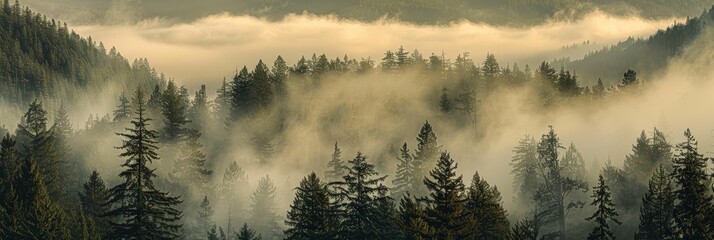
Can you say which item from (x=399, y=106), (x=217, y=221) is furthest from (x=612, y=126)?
(x=217, y=221)

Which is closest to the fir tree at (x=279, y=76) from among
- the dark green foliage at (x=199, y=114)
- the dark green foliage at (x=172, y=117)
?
the dark green foliage at (x=199, y=114)

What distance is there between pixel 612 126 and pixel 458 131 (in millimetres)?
29261

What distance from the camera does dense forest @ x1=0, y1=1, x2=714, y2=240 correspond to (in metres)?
55.7

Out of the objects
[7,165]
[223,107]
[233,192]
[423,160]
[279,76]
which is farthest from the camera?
[223,107]

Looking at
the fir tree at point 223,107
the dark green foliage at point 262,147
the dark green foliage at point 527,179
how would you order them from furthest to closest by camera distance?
1. the fir tree at point 223,107
2. the dark green foliage at point 262,147
3. the dark green foliage at point 527,179

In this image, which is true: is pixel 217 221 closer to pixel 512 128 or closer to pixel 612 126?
pixel 512 128

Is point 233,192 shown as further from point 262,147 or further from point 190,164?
point 262,147

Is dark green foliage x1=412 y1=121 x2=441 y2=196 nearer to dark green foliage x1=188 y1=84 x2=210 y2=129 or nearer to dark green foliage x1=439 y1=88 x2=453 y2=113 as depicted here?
dark green foliage x1=439 y1=88 x2=453 y2=113

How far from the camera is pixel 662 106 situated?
151375 millimetres

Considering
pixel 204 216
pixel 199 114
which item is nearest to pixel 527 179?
pixel 204 216

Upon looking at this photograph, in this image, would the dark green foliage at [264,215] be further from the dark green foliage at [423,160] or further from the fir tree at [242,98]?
the fir tree at [242,98]

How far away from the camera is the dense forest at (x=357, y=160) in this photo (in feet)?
183

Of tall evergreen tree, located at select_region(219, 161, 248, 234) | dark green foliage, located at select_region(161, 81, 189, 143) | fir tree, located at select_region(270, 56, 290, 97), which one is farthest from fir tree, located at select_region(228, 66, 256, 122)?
dark green foliage, located at select_region(161, 81, 189, 143)

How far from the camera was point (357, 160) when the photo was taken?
50312 millimetres
